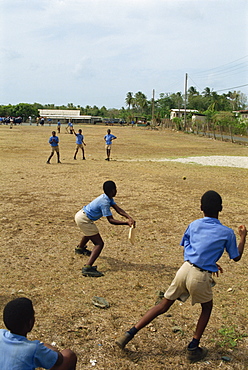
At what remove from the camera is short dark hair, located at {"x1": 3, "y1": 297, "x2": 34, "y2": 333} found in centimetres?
254

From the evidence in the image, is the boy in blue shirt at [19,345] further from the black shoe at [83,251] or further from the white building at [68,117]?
the white building at [68,117]

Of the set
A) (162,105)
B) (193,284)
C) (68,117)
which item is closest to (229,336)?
(193,284)

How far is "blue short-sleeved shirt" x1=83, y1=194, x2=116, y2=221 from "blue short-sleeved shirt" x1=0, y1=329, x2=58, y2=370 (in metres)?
2.95

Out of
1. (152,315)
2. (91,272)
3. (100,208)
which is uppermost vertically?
(100,208)

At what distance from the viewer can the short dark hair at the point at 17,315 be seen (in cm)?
254

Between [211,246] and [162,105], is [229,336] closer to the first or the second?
[211,246]

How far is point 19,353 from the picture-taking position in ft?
8.36

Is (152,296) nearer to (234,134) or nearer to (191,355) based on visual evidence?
(191,355)

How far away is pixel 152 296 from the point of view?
16.4 ft

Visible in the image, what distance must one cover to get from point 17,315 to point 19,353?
0.25 m

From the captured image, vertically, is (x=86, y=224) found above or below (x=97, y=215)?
below

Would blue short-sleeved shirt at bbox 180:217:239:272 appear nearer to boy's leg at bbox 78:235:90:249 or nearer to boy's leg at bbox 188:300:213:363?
boy's leg at bbox 188:300:213:363

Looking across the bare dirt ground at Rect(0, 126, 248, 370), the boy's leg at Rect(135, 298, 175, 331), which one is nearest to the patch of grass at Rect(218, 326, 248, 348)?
the bare dirt ground at Rect(0, 126, 248, 370)

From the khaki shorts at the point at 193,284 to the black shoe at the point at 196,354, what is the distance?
485 millimetres
